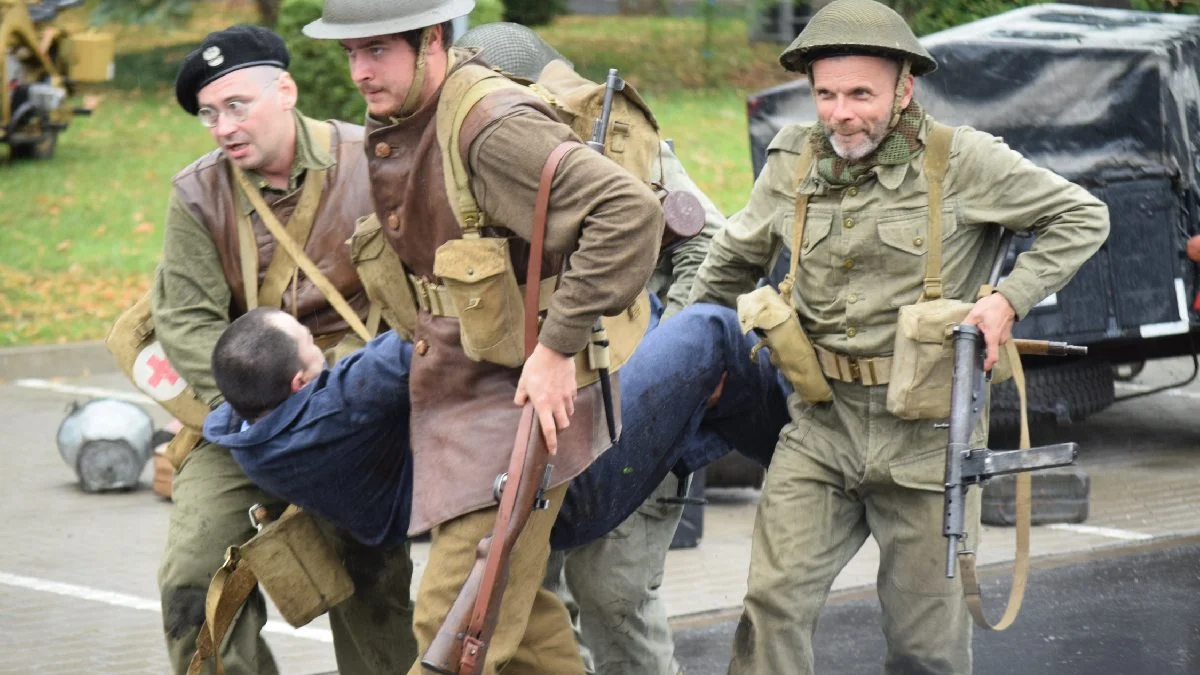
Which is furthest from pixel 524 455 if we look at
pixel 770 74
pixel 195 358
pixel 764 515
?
pixel 770 74

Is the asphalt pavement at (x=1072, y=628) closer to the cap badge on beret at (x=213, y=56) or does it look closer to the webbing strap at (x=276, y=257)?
the webbing strap at (x=276, y=257)

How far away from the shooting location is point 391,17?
4.00m

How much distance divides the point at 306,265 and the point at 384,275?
19.6 inches

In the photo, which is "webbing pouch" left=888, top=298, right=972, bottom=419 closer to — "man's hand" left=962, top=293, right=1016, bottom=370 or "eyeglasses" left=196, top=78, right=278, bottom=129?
"man's hand" left=962, top=293, right=1016, bottom=370

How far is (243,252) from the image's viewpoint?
192 inches

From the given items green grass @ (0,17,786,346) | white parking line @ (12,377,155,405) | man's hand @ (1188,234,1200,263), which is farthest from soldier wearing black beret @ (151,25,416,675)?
green grass @ (0,17,786,346)

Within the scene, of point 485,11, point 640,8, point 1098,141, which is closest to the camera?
point 1098,141

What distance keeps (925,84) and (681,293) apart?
3648mm

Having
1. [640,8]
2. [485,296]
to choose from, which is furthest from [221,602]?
[640,8]

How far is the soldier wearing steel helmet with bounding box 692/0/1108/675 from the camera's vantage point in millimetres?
4410

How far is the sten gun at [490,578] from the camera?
151 inches

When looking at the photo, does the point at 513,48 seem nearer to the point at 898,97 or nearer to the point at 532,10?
the point at 898,97

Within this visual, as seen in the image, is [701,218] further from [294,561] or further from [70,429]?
[70,429]

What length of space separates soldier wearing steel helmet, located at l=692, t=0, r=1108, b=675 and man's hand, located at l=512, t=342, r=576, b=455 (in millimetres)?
910
